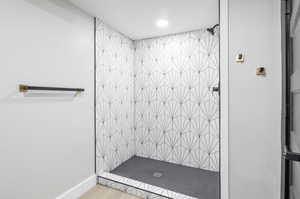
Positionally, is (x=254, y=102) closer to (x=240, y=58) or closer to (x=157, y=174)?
(x=240, y=58)

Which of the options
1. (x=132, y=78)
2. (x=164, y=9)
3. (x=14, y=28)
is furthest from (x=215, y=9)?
(x=14, y=28)

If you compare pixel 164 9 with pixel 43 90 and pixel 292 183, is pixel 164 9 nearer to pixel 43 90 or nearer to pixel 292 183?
pixel 43 90

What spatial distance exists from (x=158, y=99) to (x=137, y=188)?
1.38 meters

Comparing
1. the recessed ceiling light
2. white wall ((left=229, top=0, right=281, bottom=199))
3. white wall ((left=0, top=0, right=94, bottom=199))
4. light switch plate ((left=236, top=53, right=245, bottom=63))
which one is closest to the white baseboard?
white wall ((left=0, top=0, right=94, bottom=199))

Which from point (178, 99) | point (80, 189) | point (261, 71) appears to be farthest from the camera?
point (178, 99)

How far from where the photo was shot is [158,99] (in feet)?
8.80

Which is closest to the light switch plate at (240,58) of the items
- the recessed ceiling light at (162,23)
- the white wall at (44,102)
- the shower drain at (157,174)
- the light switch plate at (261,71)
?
the light switch plate at (261,71)

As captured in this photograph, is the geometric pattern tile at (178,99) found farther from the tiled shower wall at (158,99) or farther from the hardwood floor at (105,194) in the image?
the hardwood floor at (105,194)

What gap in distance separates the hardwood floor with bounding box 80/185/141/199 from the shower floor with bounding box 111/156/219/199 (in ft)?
0.97

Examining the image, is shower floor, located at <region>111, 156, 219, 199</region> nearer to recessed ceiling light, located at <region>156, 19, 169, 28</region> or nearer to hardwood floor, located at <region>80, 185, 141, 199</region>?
hardwood floor, located at <region>80, 185, 141, 199</region>

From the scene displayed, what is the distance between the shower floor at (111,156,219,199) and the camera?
73.5 inches

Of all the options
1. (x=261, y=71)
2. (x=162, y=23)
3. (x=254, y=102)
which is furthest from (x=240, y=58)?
(x=162, y=23)

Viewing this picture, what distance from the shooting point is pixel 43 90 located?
145 centimetres

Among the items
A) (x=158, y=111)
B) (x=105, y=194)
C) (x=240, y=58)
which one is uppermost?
(x=240, y=58)
